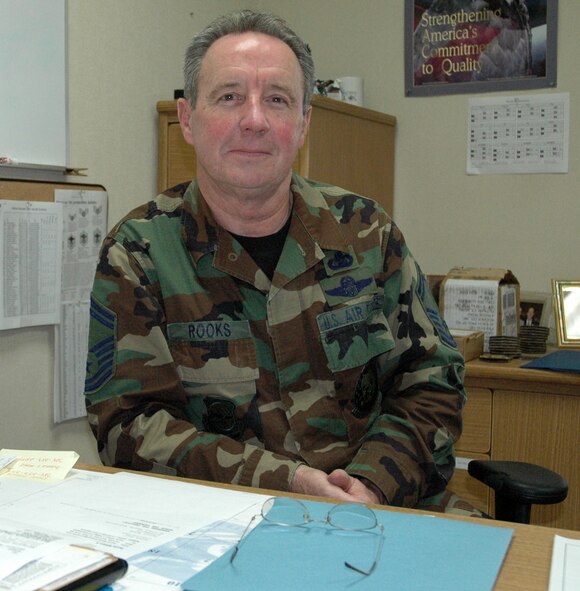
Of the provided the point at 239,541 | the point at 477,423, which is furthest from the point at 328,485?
the point at 477,423

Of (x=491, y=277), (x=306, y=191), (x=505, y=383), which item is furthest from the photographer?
(x=491, y=277)

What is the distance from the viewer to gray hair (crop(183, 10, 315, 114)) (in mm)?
1430

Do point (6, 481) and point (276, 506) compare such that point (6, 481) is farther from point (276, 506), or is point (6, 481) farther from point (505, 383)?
point (505, 383)

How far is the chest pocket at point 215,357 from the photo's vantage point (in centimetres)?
134

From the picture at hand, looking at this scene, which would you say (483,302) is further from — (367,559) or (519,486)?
(367,559)

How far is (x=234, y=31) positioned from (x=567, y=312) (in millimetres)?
1413

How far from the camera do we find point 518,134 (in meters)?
2.69

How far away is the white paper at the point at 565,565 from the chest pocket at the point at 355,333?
0.61 m

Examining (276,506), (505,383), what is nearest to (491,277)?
(505,383)

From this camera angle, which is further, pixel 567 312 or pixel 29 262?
pixel 567 312

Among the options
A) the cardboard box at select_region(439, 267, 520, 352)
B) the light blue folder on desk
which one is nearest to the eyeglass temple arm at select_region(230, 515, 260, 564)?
the light blue folder on desk

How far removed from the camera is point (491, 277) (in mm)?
2385

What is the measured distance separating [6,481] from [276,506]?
38cm

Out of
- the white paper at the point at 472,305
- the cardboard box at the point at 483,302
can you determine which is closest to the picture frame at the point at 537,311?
the cardboard box at the point at 483,302
